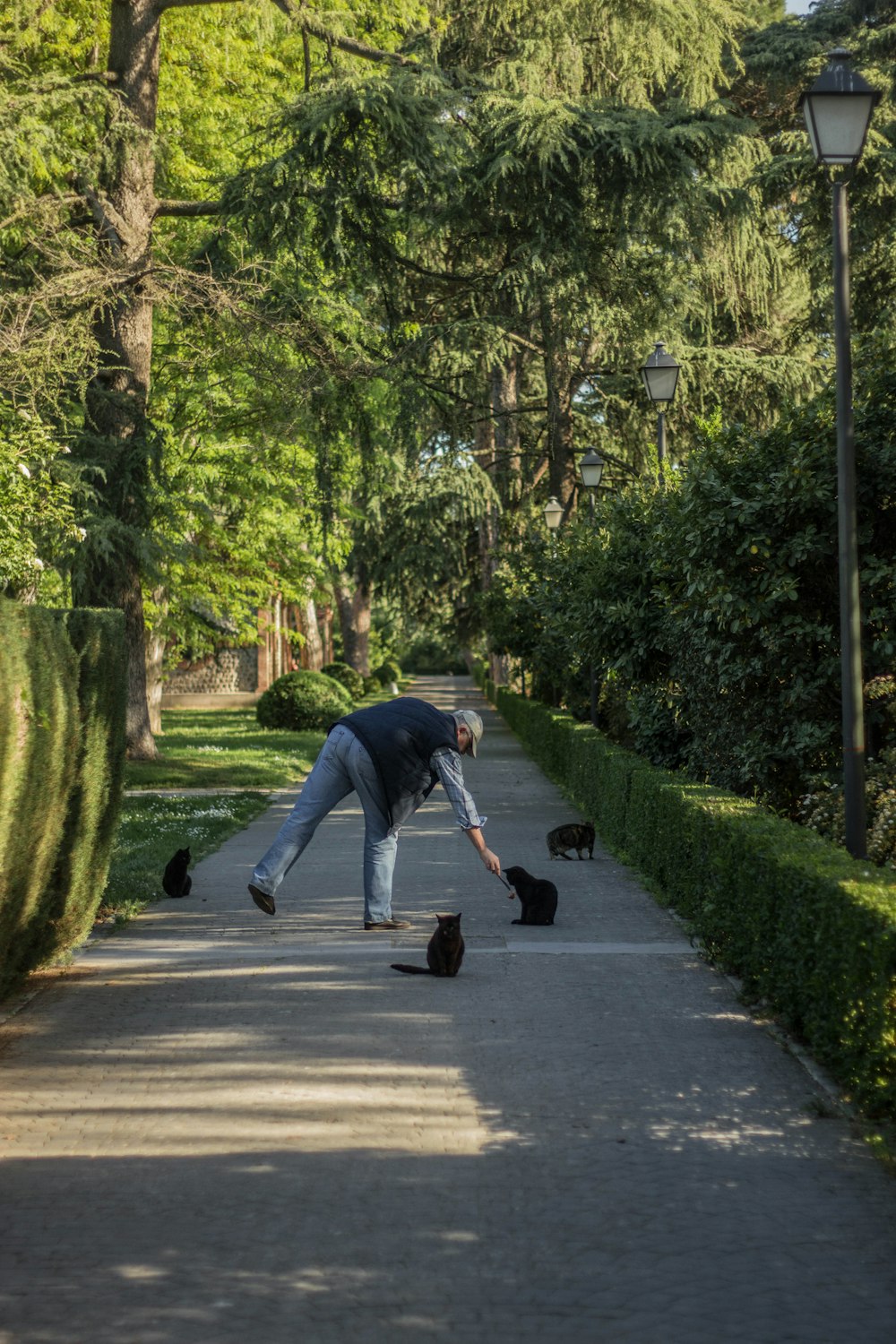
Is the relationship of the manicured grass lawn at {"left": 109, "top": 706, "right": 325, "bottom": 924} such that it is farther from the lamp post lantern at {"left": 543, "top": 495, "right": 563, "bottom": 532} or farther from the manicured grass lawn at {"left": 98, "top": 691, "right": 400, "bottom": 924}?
the lamp post lantern at {"left": 543, "top": 495, "right": 563, "bottom": 532}

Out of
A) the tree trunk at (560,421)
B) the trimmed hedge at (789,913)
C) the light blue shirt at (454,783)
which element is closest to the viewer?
the trimmed hedge at (789,913)

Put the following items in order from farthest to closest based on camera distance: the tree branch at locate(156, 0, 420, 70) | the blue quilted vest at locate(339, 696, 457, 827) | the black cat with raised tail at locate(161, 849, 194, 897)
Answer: the tree branch at locate(156, 0, 420, 70) < the black cat with raised tail at locate(161, 849, 194, 897) < the blue quilted vest at locate(339, 696, 457, 827)

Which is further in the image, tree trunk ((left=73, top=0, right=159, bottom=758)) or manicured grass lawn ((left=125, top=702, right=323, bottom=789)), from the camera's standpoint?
manicured grass lawn ((left=125, top=702, right=323, bottom=789))

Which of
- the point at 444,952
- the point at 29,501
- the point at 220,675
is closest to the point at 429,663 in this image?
the point at 220,675

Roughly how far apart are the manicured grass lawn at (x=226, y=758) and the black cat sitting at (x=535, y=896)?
29.7 feet

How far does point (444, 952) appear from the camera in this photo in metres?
7.53

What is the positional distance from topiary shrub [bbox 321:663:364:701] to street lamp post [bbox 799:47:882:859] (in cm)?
3872

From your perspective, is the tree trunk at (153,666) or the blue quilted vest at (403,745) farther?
the tree trunk at (153,666)

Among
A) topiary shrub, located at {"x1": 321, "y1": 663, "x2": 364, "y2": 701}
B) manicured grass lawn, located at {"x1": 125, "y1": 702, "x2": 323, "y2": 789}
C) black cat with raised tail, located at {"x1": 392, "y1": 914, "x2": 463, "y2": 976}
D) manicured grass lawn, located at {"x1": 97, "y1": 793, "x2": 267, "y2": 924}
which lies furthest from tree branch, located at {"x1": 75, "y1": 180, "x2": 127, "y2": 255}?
topiary shrub, located at {"x1": 321, "y1": 663, "x2": 364, "y2": 701}

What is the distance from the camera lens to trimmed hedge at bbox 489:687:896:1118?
5.15m

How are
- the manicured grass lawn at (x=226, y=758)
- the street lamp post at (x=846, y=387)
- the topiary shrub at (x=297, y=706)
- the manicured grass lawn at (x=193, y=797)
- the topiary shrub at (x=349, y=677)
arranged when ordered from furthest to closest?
the topiary shrub at (x=349, y=677), the topiary shrub at (x=297, y=706), the manicured grass lawn at (x=226, y=758), the manicured grass lawn at (x=193, y=797), the street lamp post at (x=846, y=387)

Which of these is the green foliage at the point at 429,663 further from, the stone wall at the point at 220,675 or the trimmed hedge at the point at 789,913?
the trimmed hedge at the point at 789,913

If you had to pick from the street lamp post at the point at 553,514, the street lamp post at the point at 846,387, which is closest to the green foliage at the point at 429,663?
the street lamp post at the point at 553,514

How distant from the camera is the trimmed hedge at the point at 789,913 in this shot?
515 centimetres
